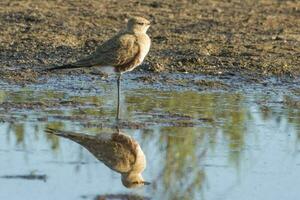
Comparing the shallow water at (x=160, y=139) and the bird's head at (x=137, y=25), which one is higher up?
the bird's head at (x=137, y=25)

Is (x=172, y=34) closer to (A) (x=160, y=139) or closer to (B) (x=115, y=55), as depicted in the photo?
(B) (x=115, y=55)

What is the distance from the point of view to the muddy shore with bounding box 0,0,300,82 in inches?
478

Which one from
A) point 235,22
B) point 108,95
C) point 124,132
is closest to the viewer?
point 124,132

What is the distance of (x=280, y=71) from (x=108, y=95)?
8.21 feet

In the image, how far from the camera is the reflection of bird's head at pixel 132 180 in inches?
280

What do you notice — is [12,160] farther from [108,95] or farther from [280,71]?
[280,71]

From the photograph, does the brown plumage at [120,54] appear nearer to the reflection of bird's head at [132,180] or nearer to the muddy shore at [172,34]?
the muddy shore at [172,34]

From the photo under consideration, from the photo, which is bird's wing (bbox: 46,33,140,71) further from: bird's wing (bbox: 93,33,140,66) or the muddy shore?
the muddy shore

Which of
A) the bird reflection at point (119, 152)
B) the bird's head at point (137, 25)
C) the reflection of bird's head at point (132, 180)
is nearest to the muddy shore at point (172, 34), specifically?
the bird's head at point (137, 25)

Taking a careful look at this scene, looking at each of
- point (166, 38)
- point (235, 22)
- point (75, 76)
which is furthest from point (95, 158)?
point (235, 22)

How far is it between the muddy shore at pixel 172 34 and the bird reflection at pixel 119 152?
2.87 meters

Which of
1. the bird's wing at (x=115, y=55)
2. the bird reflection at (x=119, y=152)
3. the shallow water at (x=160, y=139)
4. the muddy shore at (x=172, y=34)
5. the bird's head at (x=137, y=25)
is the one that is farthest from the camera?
the muddy shore at (x=172, y=34)

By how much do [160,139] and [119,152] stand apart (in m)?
0.59

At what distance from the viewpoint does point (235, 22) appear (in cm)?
1430
